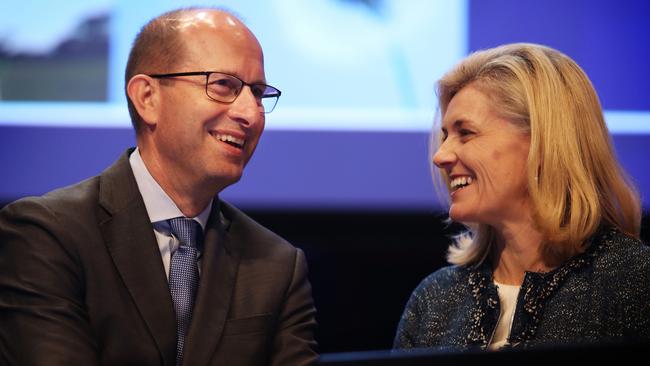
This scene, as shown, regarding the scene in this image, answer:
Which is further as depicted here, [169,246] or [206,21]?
[206,21]

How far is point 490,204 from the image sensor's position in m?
2.61

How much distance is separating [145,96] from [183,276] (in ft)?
1.87

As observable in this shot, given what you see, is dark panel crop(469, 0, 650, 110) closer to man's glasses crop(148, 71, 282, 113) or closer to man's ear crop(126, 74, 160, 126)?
man's glasses crop(148, 71, 282, 113)

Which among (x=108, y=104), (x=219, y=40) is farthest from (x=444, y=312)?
(x=108, y=104)

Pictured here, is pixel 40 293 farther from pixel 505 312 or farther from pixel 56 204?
pixel 505 312

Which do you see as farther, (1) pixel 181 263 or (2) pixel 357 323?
(2) pixel 357 323

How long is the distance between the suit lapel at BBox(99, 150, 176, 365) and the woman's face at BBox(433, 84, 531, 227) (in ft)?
3.01

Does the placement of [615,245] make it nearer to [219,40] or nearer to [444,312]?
[444,312]

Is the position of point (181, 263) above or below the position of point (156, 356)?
above

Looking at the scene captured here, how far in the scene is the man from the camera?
2229 millimetres

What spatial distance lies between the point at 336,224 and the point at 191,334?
63.5 inches

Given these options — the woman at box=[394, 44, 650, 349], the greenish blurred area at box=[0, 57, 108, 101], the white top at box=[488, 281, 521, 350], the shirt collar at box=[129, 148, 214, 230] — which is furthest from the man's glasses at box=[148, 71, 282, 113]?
the greenish blurred area at box=[0, 57, 108, 101]

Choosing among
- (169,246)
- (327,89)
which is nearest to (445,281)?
(169,246)

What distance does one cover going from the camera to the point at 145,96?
2605 mm
